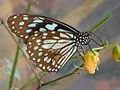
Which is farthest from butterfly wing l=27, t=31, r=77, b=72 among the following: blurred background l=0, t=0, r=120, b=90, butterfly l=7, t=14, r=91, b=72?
blurred background l=0, t=0, r=120, b=90

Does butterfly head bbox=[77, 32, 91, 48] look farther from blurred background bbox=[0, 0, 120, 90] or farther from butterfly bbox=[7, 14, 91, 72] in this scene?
blurred background bbox=[0, 0, 120, 90]

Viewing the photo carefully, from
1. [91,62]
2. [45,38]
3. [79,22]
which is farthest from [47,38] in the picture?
[79,22]

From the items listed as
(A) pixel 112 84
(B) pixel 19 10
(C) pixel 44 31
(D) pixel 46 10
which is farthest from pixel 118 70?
(C) pixel 44 31

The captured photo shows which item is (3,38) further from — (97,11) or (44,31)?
(44,31)

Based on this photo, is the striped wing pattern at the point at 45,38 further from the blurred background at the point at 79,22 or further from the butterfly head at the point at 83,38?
the blurred background at the point at 79,22

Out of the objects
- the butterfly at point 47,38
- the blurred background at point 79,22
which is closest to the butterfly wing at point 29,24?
the butterfly at point 47,38

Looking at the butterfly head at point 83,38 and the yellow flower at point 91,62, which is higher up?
the butterfly head at point 83,38
